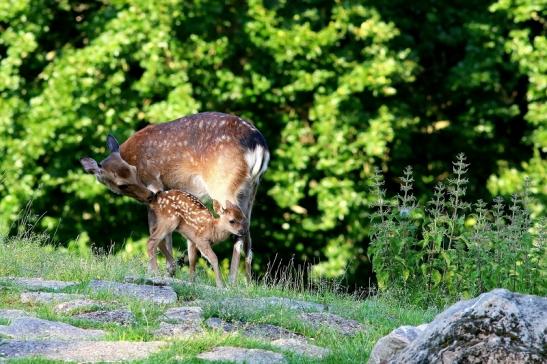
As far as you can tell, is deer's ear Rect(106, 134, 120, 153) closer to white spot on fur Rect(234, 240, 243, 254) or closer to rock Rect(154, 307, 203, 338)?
white spot on fur Rect(234, 240, 243, 254)

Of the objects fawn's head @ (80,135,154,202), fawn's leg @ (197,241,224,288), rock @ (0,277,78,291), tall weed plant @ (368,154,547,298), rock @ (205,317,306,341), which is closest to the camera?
rock @ (205,317,306,341)

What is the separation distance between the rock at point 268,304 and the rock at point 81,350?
1181 millimetres

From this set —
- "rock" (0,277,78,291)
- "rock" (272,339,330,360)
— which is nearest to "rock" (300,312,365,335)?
"rock" (272,339,330,360)

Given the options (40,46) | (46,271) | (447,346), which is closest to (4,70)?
(40,46)

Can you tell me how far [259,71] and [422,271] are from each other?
8.05 meters

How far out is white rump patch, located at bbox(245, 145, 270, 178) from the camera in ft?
36.1

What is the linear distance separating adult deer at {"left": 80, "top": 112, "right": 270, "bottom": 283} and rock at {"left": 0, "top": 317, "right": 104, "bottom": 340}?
3076 millimetres

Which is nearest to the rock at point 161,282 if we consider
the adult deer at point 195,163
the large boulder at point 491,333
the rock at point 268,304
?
the rock at point 268,304

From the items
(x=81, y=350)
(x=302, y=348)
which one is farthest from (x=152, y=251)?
(x=81, y=350)

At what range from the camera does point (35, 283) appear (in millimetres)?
8875

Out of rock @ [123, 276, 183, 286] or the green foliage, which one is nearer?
rock @ [123, 276, 183, 286]

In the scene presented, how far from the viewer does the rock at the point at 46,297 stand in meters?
8.20

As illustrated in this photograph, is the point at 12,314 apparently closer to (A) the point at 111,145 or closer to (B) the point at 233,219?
(B) the point at 233,219

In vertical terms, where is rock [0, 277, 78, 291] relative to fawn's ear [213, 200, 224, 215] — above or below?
below
